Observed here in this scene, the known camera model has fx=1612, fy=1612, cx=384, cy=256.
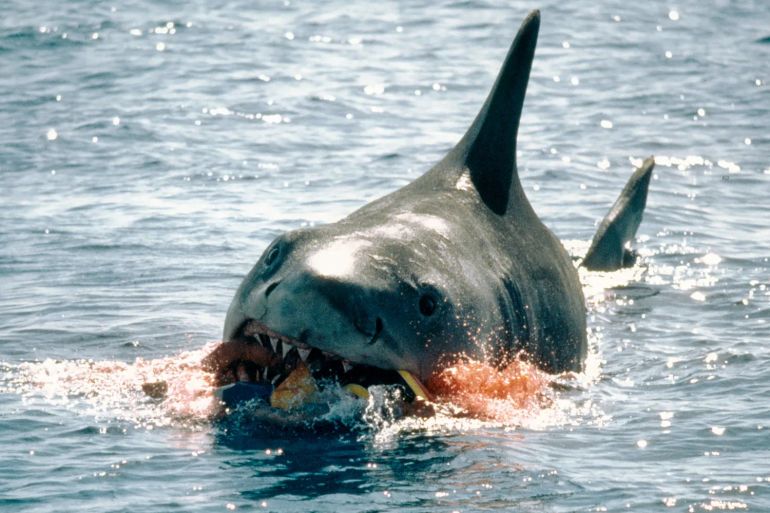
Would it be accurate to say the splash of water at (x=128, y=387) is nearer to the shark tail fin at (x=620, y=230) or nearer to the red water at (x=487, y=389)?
the red water at (x=487, y=389)

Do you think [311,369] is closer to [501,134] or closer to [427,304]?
[427,304]

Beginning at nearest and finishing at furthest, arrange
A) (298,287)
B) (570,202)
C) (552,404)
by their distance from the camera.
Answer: (298,287), (552,404), (570,202)

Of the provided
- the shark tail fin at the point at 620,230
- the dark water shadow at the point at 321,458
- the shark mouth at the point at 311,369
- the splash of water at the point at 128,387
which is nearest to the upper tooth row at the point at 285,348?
the shark mouth at the point at 311,369

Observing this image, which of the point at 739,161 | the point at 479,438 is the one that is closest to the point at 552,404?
the point at 479,438

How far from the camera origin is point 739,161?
21797mm

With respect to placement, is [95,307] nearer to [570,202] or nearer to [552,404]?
[552,404]

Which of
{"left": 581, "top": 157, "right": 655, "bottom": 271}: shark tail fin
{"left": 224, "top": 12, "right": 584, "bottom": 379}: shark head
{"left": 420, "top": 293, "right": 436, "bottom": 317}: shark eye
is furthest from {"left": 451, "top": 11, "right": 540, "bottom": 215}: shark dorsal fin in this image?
{"left": 581, "top": 157, "right": 655, "bottom": 271}: shark tail fin

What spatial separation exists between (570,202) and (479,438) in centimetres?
1015

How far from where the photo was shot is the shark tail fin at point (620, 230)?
592 inches

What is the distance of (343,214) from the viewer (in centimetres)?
1773

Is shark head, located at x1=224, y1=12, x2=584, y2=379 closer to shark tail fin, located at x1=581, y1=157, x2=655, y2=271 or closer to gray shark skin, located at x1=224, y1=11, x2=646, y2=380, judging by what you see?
gray shark skin, located at x1=224, y1=11, x2=646, y2=380

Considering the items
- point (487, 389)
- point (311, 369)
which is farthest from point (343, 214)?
point (311, 369)

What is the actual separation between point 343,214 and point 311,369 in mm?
8726

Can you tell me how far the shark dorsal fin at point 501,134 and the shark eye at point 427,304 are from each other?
1.89m
